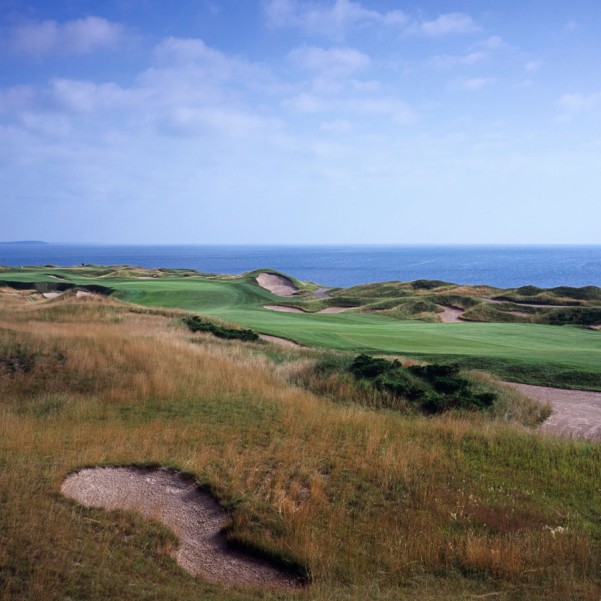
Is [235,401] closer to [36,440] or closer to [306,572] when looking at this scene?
[36,440]

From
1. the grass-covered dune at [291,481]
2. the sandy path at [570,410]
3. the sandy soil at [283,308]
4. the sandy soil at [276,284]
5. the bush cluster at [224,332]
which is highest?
the sandy soil at [276,284]

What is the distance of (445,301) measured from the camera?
48.7 metres

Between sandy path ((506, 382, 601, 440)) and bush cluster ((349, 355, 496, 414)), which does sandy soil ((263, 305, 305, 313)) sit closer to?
sandy path ((506, 382, 601, 440))

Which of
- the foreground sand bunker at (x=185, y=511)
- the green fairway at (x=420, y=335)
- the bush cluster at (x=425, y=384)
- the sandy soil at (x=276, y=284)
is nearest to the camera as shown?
the foreground sand bunker at (x=185, y=511)

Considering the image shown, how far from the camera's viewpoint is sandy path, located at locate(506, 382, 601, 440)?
12469mm

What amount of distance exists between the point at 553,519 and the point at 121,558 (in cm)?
547

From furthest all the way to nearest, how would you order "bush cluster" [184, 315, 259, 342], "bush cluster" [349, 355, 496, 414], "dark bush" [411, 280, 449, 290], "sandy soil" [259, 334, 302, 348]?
"dark bush" [411, 280, 449, 290]
"sandy soil" [259, 334, 302, 348]
"bush cluster" [184, 315, 259, 342]
"bush cluster" [349, 355, 496, 414]

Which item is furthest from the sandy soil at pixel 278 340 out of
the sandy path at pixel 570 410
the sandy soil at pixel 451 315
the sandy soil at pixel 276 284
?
the sandy soil at pixel 276 284

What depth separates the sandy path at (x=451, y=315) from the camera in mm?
42688

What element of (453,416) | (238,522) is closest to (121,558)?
(238,522)

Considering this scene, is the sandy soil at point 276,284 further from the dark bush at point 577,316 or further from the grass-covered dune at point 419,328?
the dark bush at point 577,316

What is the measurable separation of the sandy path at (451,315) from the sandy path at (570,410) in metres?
25.7

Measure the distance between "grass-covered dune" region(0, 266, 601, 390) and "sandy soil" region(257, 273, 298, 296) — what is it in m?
2.64

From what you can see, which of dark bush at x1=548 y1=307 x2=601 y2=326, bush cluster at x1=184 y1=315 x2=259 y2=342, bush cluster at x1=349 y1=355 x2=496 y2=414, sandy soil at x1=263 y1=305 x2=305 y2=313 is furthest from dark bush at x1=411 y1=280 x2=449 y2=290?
bush cluster at x1=349 y1=355 x2=496 y2=414
